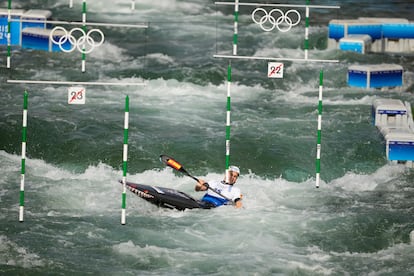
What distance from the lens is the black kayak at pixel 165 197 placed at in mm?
19047

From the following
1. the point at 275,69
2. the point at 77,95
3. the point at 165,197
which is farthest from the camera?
the point at 275,69

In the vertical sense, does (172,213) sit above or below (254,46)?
below

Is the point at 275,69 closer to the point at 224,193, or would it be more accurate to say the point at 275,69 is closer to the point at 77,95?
the point at 224,193

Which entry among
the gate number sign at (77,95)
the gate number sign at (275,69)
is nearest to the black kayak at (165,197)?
the gate number sign at (77,95)

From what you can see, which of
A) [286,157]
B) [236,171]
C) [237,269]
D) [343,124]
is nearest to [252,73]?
[343,124]

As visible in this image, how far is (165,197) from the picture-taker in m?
19.2

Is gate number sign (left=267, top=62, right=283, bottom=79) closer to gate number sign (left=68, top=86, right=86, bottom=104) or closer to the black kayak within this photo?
the black kayak

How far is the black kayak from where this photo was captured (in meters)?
19.0

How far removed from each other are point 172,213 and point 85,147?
419 cm

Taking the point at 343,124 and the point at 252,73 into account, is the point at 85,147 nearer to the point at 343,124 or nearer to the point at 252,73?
the point at 343,124

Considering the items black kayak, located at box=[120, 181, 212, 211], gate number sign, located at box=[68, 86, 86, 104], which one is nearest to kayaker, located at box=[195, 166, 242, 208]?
black kayak, located at box=[120, 181, 212, 211]

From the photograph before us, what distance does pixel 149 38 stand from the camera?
3256cm

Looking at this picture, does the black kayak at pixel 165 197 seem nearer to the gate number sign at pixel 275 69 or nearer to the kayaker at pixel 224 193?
the kayaker at pixel 224 193

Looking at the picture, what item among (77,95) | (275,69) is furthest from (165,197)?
(275,69)
